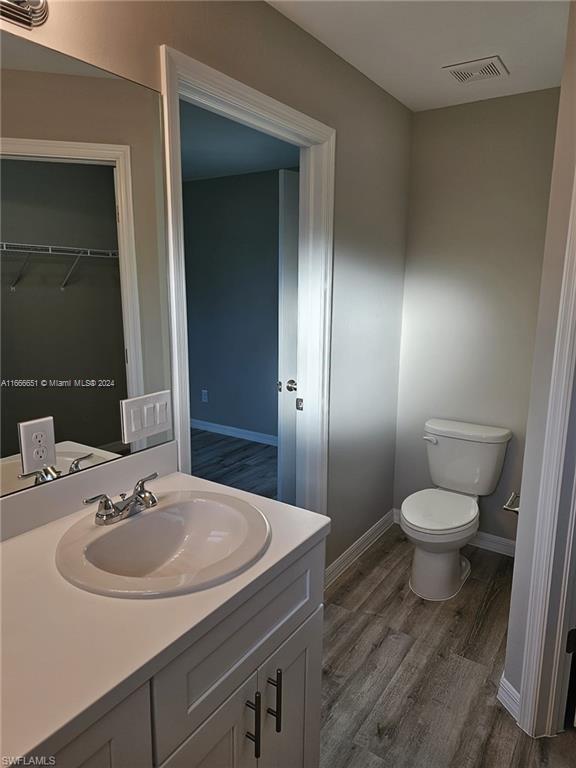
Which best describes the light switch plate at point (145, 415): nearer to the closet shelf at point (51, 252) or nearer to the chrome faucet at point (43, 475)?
the chrome faucet at point (43, 475)

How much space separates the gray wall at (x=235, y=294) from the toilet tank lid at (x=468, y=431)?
6.64ft

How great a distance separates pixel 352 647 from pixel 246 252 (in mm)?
3411

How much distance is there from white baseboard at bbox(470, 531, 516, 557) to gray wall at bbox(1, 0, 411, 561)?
1.84 ft

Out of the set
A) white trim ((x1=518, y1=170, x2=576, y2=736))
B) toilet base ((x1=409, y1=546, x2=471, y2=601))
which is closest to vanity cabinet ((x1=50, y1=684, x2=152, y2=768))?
white trim ((x1=518, y1=170, x2=576, y2=736))

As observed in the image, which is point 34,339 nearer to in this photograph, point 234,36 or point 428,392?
point 234,36

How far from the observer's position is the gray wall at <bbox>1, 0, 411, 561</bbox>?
132 centimetres

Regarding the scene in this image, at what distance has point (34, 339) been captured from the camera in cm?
125

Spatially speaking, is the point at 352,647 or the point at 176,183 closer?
the point at 176,183

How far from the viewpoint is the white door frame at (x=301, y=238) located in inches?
58.4

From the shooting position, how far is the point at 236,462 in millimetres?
4387

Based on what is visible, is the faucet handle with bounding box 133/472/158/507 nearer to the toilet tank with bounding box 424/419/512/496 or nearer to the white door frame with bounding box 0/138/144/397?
the white door frame with bounding box 0/138/144/397

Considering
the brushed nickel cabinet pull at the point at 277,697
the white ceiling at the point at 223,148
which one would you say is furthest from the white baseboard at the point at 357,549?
the white ceiling at the point at 223,148

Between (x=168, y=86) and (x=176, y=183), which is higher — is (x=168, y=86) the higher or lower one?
the higher one

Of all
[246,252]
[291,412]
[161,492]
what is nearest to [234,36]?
[161,492]
